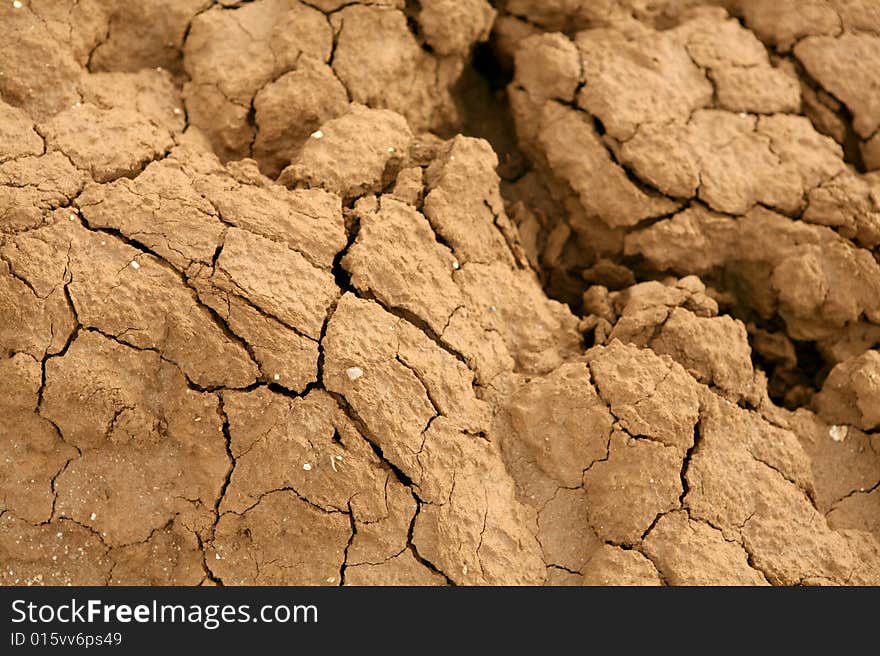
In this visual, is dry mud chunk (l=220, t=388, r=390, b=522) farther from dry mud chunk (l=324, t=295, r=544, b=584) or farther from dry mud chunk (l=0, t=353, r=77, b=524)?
dry mud chunk (l=0, t=353, r=77, b=524)

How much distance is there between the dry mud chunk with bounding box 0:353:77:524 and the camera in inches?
99.4

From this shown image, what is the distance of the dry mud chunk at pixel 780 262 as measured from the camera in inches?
128

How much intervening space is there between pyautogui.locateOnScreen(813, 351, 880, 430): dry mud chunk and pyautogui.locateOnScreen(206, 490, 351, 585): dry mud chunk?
5.58 ft

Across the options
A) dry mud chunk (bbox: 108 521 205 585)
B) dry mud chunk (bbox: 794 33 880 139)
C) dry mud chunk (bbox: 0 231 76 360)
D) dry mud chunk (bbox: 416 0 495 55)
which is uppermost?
dry mud chunk (bbox: 794 33 880 139)

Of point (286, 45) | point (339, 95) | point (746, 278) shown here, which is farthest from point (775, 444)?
point (286, 45)

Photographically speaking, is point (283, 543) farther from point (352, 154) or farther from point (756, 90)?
point (756, 90)

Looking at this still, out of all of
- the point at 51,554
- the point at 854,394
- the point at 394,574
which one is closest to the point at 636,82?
the point at 854,394

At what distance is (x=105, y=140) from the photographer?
286 cm

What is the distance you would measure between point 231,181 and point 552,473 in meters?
1.35

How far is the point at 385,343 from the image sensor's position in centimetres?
273

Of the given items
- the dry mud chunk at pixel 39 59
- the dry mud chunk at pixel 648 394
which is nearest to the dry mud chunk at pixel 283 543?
the dry mud chunk at pixel 648 394

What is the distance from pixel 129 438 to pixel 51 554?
0.37m

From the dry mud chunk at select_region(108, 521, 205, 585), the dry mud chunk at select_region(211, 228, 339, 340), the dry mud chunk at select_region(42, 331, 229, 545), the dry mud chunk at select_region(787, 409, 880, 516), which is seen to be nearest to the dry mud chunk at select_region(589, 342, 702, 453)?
the dry mud chunk at select_region(787, 409, 880, 516)

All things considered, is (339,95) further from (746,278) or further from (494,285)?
(746,278)
